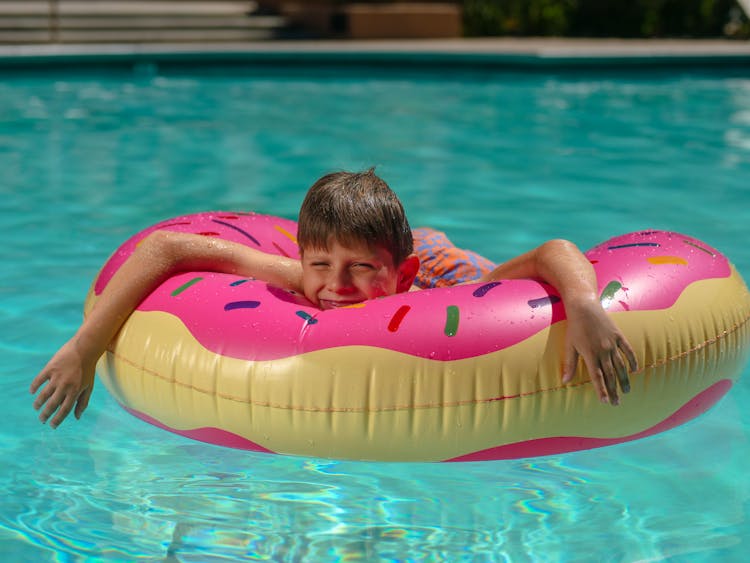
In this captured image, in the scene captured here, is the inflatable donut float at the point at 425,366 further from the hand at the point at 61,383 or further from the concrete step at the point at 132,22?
the concrete step at the point at 132,22

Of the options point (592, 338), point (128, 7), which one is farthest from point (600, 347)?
point (128, 7)

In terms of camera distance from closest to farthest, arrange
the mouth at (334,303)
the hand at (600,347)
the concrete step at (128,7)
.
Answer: the hand at (600,347), the mouth at (334,303), the concrete step at (128,7)

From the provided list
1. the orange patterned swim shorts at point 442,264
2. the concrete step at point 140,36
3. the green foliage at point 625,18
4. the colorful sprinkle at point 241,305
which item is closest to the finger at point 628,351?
the colorful sprinkle at point 241,305

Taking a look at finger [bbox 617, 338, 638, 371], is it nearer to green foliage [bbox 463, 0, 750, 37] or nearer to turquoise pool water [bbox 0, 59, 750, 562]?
turquoise pool water [bbox 0, 59, 750, 562]

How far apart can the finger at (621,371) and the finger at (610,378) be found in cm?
1

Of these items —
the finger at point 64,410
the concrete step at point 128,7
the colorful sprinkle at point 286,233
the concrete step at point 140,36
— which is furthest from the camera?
the concrete step at point 128,7

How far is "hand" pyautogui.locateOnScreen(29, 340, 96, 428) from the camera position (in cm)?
298

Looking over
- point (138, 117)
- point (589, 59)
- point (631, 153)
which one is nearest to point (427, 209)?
point (631, 153)

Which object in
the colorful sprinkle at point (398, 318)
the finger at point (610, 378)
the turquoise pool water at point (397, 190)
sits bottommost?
the turquoise pool water at point (397, 190)

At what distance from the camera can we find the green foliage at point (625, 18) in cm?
1418

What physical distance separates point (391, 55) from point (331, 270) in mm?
9228

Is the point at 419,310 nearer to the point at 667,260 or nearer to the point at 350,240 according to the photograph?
the point at 350,240

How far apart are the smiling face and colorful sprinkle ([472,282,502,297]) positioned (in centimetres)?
30

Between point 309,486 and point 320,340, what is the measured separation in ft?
1.72
